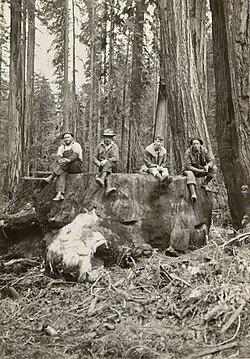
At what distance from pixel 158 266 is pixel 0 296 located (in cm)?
232

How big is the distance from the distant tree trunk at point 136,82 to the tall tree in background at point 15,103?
427cm

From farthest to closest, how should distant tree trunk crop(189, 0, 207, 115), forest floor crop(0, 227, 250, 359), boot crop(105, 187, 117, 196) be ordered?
distant tree trunk crop(189, 0, 207, 115), boot crop(105, 187, 117, 196), forest floor crop(0, 227, 250, 359)

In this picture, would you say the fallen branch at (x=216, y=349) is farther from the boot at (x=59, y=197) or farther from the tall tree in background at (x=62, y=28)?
the tall tree in background at (x=62, y=28)

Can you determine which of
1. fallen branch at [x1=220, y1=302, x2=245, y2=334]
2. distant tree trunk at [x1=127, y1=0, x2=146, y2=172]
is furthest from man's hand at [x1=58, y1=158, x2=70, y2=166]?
distant tree trunk at [x1=127, y1=0, x2=146, y2=172]

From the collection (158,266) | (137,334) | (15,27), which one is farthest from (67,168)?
(15,27)

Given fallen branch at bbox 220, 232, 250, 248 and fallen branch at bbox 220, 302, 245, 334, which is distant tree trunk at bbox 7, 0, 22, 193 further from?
fallen branch at bbox 220, 302, 245, 334

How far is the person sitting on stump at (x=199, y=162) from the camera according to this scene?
834cm

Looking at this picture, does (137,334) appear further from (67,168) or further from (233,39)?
(233,39)

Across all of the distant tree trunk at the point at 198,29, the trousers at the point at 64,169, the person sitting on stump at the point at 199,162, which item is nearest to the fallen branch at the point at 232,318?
the person sitting on stump at the point at 199,162

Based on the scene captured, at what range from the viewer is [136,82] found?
1767cm

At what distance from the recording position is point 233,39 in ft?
27.1

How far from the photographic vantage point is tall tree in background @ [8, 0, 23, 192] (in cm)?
1475

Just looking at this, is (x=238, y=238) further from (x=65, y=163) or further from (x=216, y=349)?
(x=65, y=163)

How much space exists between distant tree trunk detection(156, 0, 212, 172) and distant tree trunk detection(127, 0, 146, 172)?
26.1 feet
